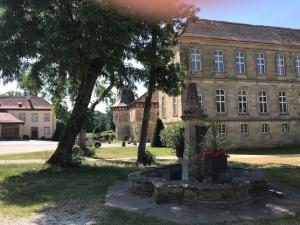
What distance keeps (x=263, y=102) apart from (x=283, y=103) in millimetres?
2560

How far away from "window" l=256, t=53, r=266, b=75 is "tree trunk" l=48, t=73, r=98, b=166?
24354 millimetres

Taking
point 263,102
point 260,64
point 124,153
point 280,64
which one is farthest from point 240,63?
point 124,153

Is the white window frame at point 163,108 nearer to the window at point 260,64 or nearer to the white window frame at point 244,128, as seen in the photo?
the white window frame at point 244,128

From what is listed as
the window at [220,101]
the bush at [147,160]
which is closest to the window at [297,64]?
the window at [220,101]

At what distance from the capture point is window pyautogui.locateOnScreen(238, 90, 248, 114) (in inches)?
1442

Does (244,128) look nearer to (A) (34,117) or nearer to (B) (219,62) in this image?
(B) (219,62)

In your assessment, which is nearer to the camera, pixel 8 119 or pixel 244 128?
pixel 244 128

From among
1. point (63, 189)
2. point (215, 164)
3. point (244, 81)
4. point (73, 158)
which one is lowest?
point (63, 189)

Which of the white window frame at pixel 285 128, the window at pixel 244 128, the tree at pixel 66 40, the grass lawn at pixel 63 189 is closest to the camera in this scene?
the grass lawn at pixel 63 189

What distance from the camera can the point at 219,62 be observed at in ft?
118

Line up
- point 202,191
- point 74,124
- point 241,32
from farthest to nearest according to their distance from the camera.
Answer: point 241,32 → point 74,124 → point 202,191

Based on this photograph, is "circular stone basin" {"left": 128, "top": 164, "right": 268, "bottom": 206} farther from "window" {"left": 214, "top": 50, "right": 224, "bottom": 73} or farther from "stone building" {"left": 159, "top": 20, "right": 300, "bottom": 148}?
"window" {"left": 214, "top": 50, "right": 224, "bottom": 73}

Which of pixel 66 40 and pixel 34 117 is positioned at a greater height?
pixel 34 117

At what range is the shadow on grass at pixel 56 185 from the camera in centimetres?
978
